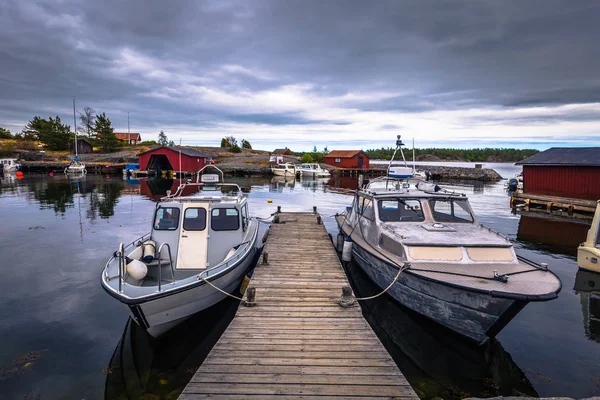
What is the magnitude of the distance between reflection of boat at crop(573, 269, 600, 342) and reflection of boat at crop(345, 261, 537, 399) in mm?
2944

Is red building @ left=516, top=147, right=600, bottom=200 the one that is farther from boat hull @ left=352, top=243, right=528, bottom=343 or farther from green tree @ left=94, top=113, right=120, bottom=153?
green tree @ left=94, top=113, right=120, bottom=153

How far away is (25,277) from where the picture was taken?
40.6 ft

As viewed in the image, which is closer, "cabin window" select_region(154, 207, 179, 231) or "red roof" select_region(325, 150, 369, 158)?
"cabin window" select_region(154, 207, 179, 231)

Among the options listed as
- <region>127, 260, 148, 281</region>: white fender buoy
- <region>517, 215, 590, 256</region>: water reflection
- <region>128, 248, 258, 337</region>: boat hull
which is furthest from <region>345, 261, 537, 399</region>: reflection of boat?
<region>517, 215, 590, 256</region>: water reflection

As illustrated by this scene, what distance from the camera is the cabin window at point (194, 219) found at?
10.9 metres

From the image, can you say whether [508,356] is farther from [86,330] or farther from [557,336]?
[86,330]

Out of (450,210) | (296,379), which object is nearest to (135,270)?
(296,379)

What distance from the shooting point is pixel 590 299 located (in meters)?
11.3

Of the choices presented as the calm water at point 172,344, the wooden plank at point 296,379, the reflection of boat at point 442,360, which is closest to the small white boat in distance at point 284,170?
the calm water at point 172,344

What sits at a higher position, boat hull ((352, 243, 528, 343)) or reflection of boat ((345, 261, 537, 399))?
boat hull ((352, 243, 528, 343))

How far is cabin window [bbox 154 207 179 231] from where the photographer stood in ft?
36.1

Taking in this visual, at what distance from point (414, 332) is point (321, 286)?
2664mm

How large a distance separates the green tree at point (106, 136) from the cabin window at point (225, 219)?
83734 mm

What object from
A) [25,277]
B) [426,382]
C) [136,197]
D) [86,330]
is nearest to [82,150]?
[136,197]
